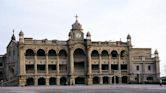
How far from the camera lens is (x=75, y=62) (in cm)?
10119

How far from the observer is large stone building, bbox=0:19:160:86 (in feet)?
314

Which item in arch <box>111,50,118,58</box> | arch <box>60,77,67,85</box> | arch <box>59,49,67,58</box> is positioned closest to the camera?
arch <box>60,77,67,85</box>

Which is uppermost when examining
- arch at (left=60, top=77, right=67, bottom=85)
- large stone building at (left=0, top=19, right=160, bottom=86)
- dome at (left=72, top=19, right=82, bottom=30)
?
dome at (left=72, top=19, right=82, bottom=30)

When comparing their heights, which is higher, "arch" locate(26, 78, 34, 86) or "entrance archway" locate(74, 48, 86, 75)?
"entrance archway" locate(74, 48, 86, 75)

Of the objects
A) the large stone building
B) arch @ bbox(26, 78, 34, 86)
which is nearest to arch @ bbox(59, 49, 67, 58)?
the large stone building

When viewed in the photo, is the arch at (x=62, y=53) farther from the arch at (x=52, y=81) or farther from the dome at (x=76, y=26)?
the dome at (x=76, y=26)

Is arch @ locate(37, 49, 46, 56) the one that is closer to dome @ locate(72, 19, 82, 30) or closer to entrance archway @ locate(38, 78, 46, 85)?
entrance archway @ locate(38, 78, 46, 85)

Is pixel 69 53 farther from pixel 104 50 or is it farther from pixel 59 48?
pixel 104 50

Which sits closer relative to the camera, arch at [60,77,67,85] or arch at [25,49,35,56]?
arch at [25,49,35,56]

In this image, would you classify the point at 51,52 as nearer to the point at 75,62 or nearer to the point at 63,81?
the point at 75,62

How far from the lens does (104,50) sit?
4050 inches

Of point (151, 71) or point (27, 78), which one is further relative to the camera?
point (151, 71)

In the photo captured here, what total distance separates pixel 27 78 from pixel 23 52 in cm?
595

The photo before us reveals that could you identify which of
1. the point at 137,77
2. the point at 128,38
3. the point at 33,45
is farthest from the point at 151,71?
the point at 33,45
